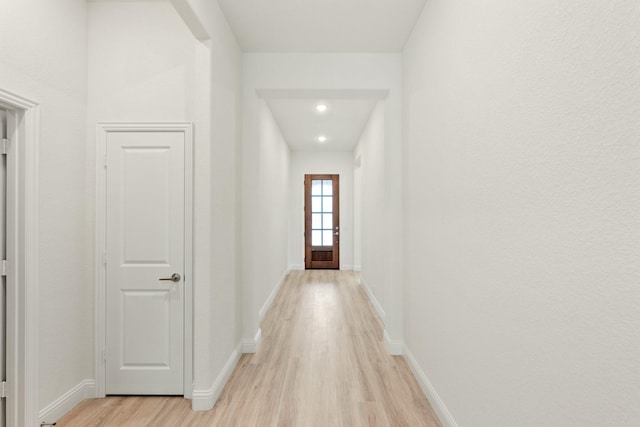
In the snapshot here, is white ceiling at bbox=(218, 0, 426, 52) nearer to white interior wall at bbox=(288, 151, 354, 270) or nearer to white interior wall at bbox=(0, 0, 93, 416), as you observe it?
white interior wall at bbox=(0, 0, 93, 416)

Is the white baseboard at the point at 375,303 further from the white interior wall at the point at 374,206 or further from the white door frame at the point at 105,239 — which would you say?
the white door frame at the point at 105,239

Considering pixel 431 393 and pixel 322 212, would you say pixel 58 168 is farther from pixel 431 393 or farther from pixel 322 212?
pixel 322 212

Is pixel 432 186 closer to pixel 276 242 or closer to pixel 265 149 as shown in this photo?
pixel 265 149

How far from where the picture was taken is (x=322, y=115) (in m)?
5.26

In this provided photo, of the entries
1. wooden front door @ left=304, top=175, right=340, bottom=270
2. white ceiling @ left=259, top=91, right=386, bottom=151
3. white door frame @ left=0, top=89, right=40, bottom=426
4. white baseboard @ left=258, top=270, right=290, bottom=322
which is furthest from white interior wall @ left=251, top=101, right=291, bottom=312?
white door frame @ left=0, top=89, right=40, bottom=426

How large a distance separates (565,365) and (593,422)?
16cm

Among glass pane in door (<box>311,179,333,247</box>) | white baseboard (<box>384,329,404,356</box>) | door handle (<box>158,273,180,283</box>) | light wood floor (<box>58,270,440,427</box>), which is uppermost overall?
glass pane in door (<box>311,179,333,247</box>)

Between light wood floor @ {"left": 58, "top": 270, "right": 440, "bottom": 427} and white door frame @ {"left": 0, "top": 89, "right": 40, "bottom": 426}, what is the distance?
372 millimetres

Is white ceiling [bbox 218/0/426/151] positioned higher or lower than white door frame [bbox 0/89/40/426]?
higher

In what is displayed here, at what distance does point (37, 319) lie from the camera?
2.08 m

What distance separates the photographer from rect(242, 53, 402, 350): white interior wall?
331cm

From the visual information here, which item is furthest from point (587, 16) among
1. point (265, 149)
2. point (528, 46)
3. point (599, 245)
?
point (265, 149)

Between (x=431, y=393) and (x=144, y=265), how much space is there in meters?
2.25

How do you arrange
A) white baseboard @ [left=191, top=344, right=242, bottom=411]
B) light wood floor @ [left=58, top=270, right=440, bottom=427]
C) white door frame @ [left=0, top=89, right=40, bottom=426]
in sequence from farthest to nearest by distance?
white baseboard @ [left=191, top=344, right=242, bottom=411] → light wood floor @ [left=58, top=270, right=440, bottom=427] → white door frame @ [left=0, top=89, right=40, bottom=426]
